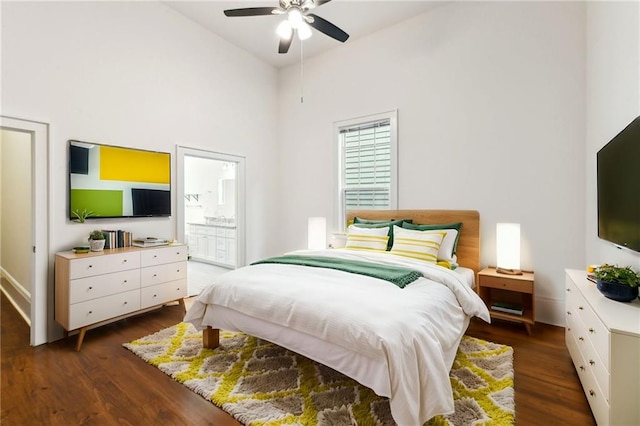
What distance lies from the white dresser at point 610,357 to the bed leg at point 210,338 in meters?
2.46

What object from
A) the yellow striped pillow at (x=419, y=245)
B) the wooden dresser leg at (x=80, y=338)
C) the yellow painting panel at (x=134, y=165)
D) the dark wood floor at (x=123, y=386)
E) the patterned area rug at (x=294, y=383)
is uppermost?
the yellow painting panel at (x=134, y=165)

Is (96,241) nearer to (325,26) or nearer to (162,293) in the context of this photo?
(162,293)

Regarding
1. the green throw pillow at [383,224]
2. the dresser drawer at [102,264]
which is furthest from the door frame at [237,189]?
the green throw pillow at [383,224]

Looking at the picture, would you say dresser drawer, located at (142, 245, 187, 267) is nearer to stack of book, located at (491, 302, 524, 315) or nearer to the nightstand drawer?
the nightstand drawer

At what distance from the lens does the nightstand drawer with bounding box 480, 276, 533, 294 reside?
9.07 feet

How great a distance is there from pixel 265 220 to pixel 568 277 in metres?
3.93

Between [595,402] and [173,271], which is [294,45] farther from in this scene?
[595,402]

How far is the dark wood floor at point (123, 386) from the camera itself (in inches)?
67.5

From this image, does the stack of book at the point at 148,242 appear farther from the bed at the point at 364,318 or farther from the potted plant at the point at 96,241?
the bed at the point at 364,318

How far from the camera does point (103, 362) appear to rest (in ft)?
7.57

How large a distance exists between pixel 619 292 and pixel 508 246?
136cm

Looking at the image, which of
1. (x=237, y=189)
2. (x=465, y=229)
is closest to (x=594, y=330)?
(x=465, y=229)

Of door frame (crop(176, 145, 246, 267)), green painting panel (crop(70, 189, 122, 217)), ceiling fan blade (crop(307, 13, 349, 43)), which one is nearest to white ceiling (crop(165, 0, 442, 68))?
ceiling fan blade (crop(307, 13, 349, 43))

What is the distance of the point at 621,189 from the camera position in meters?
1.82
